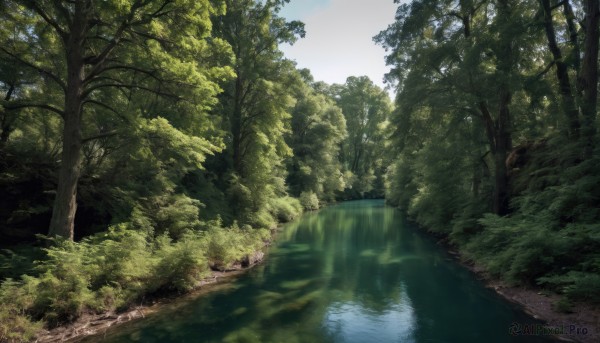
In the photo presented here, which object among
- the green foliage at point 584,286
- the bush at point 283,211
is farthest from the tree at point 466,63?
the bush at point 283,211

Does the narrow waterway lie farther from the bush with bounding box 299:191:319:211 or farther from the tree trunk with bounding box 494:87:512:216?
the bush with bounding box 299:191:319:211

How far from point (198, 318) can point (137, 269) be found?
2246 millimetres

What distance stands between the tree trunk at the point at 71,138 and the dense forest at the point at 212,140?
4 cm

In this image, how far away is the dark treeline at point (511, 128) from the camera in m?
10.6

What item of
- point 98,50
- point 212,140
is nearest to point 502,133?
point 212,140

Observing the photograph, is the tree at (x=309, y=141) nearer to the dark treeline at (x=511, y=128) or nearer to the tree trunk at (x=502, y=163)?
the dark treeline at (x=511, y=128)

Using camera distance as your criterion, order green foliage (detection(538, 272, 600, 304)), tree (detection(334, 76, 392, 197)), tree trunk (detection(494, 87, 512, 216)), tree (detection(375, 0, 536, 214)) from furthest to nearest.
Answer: tree (detection(334, 76, 392, 197)) < tree trunk (detection(494, 87, 512, 216)) < tree (detection(375, 0, 536, 214)) < green foliage (detection(538, 272, 600, 304))

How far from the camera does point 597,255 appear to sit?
8.94 meters

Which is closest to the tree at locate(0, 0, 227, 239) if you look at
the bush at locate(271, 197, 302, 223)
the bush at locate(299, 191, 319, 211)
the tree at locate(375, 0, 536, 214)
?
the tree at locate(375, 0, 536, 214)

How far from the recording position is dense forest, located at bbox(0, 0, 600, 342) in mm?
9781

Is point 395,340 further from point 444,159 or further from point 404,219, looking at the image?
point 404,219

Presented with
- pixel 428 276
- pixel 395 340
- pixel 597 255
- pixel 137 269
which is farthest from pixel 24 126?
pixel 597 255

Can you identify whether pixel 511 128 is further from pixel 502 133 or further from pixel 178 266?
pixel 178 266

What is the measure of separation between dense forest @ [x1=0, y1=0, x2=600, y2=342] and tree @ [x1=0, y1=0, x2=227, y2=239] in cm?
6
